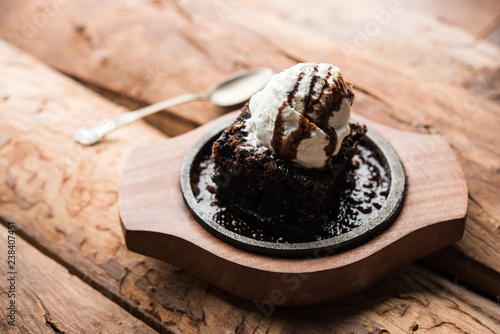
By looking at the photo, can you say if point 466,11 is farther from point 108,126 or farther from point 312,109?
point 108,126

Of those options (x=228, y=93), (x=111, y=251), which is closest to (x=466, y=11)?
(x=228, y=93)

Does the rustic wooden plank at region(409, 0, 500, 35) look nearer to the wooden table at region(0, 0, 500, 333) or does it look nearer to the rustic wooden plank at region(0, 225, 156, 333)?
the wooden table at region(0, 0, 500, 333)

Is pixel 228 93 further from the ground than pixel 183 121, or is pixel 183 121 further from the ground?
pixel 228 93

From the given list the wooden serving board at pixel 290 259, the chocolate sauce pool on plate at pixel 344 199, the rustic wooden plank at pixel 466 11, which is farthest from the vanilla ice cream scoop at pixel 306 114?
the rustic wooden plank at pixel 466 11

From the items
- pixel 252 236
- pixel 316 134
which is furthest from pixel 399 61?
pixel 252 236

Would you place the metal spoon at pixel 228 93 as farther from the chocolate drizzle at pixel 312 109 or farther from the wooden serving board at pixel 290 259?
the chocolate drizzle at pixel 312 109

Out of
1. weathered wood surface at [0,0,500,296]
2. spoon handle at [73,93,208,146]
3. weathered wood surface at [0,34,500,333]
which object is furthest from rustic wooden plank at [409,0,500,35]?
weathered wood surface at [0,34,500,333]

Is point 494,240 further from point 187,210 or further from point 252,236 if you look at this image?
point 187,210
